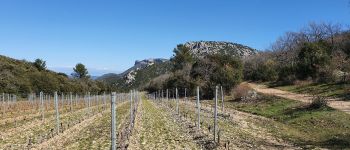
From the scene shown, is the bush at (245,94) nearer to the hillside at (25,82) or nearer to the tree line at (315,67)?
the tree line at (315,67)

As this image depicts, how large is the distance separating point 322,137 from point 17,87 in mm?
66575

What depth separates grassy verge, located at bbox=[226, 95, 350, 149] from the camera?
779 inches

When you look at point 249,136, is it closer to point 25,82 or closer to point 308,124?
point 308,124

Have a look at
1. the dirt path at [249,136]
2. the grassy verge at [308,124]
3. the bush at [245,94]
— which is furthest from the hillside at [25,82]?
the dirt path at [249,136]

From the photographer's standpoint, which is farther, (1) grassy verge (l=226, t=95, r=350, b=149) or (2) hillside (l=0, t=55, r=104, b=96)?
(2) hillside (l=0, t=55, r=104, b=96)

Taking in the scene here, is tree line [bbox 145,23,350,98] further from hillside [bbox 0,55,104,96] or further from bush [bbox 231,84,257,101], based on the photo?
hillside [bbox 0,55,104,96]

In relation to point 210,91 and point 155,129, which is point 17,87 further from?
point 155,129

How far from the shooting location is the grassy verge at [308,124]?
1980cm

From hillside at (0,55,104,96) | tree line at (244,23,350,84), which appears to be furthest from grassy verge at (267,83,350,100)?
hillside at (0,55,104,96)

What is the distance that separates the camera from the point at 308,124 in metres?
25.7

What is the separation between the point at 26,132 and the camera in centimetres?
2273

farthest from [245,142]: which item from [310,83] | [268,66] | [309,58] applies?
[268,66]

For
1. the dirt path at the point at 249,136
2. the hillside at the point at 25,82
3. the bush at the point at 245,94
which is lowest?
the dirt path at the point at 249,136

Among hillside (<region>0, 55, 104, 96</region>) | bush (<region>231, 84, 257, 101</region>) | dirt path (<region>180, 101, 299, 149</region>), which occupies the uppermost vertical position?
hillside (<region>0, 55, 104, 96</region>)
